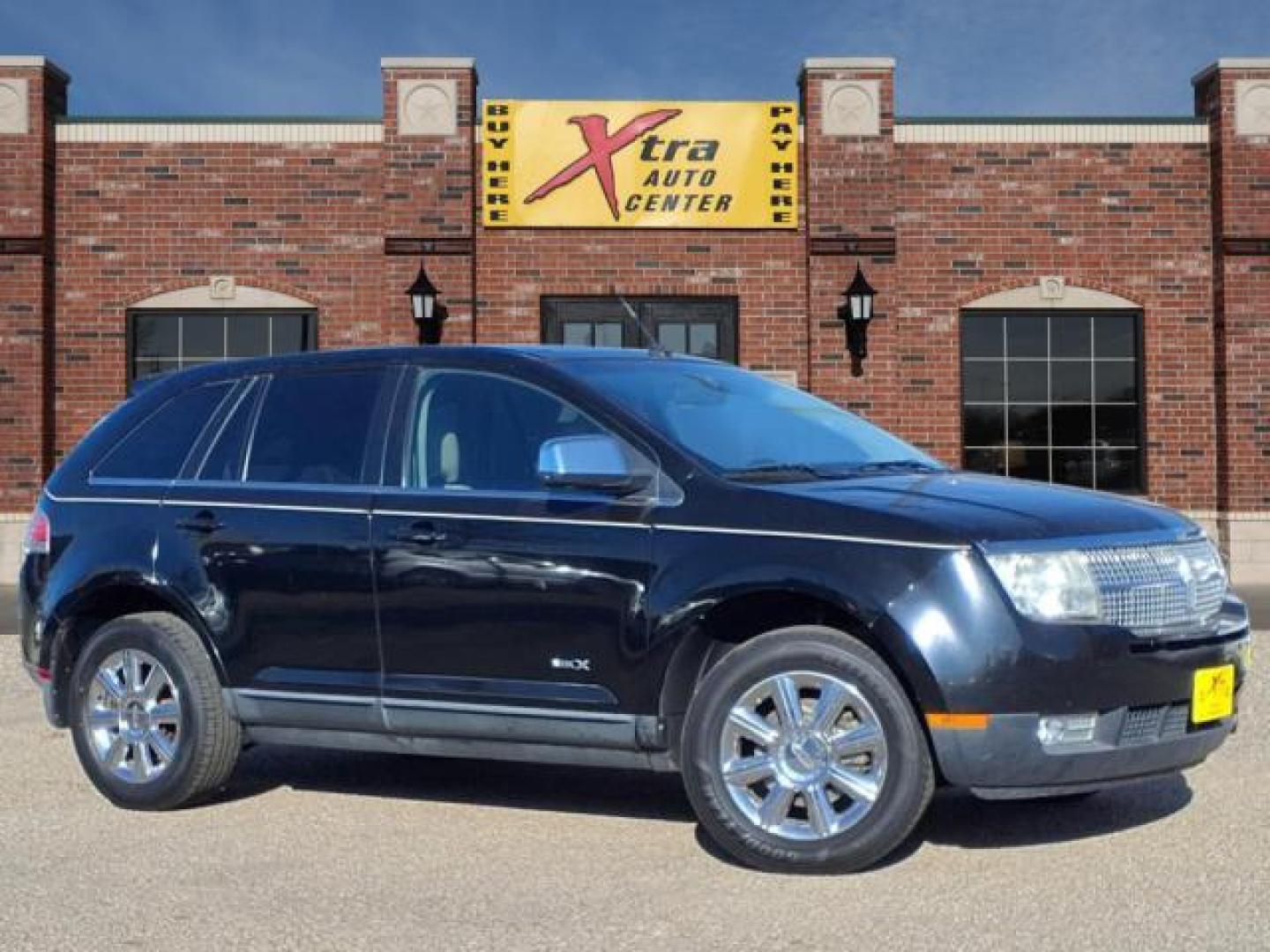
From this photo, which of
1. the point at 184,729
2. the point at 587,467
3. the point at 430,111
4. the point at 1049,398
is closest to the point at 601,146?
the point at 430,111

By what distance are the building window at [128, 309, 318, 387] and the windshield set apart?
1289 centimetres

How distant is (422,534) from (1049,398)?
14.1 meters

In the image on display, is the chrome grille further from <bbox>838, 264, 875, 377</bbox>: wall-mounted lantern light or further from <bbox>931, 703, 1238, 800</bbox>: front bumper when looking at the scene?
<bbox>838, 264, 875, 377</bbox>: wall-mounted lantern light

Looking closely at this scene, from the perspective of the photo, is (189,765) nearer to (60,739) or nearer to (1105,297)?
(60,739)

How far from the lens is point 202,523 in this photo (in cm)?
631

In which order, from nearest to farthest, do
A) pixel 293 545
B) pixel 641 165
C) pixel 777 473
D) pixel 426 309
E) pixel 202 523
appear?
pixel 777 473, pixel 293 545, pixel 202 523, pixel 426 309, pixel 641 165

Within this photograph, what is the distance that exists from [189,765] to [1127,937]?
3479mm

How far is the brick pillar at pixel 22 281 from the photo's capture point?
18.5 m

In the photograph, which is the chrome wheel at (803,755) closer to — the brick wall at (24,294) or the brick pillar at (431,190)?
the brick pillar at (431,190)

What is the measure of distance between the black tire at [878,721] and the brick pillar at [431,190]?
1359 cm

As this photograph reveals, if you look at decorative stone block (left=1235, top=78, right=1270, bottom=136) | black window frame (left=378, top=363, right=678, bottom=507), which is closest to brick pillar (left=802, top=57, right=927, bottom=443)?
decorative stone block (left=1235, top=78, right=1270, bottom=136)

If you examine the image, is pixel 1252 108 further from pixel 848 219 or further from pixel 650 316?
pixel 650 316

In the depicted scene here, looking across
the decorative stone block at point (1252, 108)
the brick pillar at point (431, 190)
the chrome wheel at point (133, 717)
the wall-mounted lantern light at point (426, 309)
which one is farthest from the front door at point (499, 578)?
the decorative stone block at point (1252, 108)

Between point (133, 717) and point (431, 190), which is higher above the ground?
point (431, 190)
